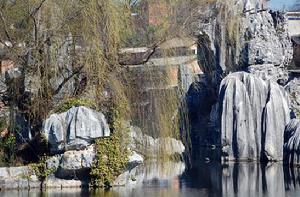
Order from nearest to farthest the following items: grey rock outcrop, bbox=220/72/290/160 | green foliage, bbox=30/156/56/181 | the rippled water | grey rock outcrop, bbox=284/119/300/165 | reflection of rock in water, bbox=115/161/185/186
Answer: the rippled water < green foliage, bbox=30/156/56/181 < reflection of rock in water, bbox=115/161/185/186 < grey rock outcrop, bbox=284/119/300/165 < grey rock outcrop, bbox=220/72/290/160

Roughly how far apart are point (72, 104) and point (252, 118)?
12.4 meters

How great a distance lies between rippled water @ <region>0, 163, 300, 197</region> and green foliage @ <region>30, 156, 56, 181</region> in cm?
49

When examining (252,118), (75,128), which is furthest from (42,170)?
(252,118)

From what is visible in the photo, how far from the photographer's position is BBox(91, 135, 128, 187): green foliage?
17562mm

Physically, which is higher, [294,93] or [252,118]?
[294,93]

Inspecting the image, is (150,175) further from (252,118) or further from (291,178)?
(252,118)

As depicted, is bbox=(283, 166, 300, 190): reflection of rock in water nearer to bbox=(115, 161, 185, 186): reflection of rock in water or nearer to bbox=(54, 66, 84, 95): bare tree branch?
bbox=(115, 161, 185, 186): reflection of rock in water

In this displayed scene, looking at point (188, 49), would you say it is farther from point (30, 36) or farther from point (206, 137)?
point (206, 137)

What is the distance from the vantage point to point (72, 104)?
18.0 meters

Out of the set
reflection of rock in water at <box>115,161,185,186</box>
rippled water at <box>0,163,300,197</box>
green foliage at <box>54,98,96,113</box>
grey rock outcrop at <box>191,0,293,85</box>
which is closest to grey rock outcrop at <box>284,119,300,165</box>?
rippled water at <box>0,163,300,197</box>

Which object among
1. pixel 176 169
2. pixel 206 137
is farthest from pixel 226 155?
pixel 176 169

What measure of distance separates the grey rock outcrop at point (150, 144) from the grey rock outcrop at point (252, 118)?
438 inches

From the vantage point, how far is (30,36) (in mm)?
17609

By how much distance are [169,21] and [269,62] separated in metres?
14.1
